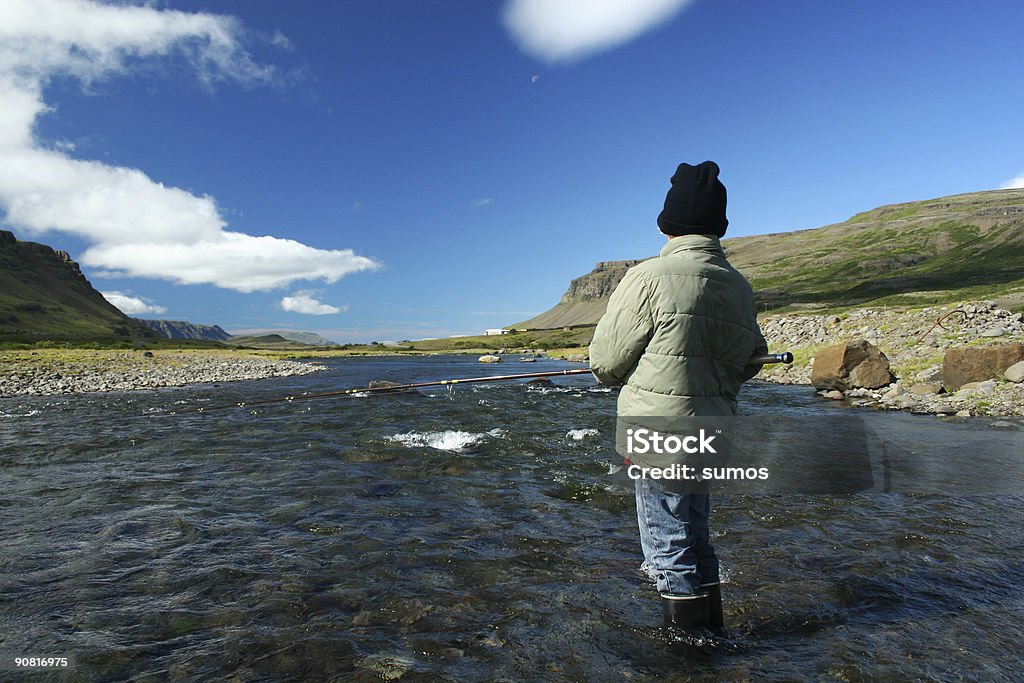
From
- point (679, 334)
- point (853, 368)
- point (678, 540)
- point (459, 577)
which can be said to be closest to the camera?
point (679, 334)

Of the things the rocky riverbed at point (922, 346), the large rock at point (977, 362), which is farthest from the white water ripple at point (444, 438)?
the large rock at point (977, 362)

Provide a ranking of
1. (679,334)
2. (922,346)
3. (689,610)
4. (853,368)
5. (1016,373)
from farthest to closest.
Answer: (922,346), (853,368), (1016,373), (689,610), (679,334)

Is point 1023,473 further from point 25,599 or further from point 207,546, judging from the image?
point 25,599

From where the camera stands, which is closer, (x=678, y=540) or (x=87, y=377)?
(x=678, y=540)

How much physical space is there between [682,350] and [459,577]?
3769mm

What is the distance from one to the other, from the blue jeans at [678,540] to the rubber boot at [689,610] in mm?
52

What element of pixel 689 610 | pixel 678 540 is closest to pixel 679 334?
pixel 678 540

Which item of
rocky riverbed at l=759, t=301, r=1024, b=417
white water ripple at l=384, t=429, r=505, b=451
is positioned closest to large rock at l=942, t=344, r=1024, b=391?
rocky riverbed at l=759, t=301, r=1024, b=417

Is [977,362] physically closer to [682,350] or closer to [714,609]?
[714,609]

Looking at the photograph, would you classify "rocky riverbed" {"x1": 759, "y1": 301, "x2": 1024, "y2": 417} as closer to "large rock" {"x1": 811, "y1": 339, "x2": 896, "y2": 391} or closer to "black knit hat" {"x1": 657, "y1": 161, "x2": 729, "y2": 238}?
"large rock" {"x1": 811, "y1": 339, "x2": 896, "y2": 391}

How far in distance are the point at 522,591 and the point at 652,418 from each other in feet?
8.90

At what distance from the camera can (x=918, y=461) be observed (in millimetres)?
10375

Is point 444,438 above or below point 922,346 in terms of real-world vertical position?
below

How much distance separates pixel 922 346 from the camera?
82.1ft
